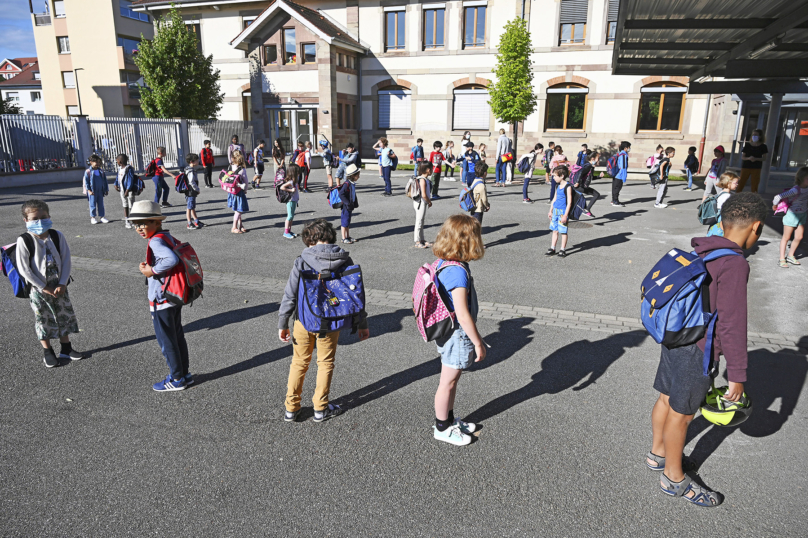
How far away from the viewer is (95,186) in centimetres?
1221

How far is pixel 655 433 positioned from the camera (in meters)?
3.75

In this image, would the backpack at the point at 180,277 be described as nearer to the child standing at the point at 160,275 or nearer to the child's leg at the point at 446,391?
the child standing at the point at 160,275

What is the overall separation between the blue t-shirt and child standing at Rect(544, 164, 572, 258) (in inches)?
240

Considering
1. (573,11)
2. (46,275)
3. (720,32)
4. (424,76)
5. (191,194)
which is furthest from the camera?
(424,76)

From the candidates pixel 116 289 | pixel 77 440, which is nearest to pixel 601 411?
pixel 77 440

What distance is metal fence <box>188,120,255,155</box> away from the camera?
2714 cm

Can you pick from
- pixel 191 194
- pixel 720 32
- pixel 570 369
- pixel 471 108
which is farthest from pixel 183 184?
pixel 471 108

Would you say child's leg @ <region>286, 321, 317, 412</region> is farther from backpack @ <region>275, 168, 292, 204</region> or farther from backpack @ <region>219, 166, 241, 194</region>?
backpack @ <region>219, 166, 241, 194</region>

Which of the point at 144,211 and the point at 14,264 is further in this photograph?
the point at 14,264

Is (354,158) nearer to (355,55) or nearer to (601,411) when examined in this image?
(601,411)

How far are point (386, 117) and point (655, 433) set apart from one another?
2964 cm

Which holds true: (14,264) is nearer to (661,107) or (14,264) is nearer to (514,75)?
(514,75)

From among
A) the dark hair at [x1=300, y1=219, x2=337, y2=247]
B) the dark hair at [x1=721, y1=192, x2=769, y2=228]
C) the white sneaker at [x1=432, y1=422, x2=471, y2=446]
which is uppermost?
the dark hair at [x1=721, y1=192, x2=769, y2=228]

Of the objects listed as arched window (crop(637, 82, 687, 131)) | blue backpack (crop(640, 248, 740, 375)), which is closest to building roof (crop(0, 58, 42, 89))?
arched window (crop(637, 82, 687, 131))
